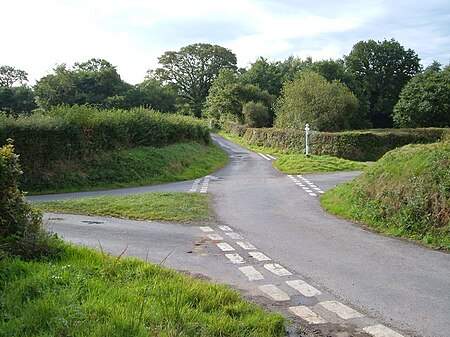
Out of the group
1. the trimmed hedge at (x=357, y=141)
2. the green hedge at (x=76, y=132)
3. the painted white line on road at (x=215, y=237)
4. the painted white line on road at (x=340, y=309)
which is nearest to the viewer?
the painted white line on road at (x=340, y=309)

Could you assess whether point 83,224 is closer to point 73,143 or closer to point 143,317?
point 143,317

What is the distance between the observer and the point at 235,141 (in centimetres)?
5116

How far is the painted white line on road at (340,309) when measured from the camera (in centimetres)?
483

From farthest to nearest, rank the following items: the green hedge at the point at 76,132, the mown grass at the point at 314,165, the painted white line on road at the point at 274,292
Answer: the mown grass at the point at 314,165 → the green hedge at the point at 76,132 → the painted white line on road at the point at 274,292

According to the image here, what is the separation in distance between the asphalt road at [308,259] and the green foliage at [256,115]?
1596 inches

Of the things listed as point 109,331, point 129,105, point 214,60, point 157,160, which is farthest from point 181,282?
point 214,60

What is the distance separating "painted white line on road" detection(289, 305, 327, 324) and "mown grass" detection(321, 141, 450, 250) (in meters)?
4.12

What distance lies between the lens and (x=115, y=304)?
441cm

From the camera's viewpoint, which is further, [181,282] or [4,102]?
[4,102]

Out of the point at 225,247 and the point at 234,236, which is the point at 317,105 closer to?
the point at 234,236

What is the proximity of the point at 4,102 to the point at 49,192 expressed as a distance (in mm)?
47122

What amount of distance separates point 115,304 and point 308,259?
3.73 metres

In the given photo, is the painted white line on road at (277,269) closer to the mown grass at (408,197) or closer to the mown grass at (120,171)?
the mown grass at (408,197)

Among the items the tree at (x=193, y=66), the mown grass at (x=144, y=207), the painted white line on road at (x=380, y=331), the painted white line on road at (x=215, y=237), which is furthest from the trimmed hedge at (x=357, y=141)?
the tree at (x=193, y=66)
